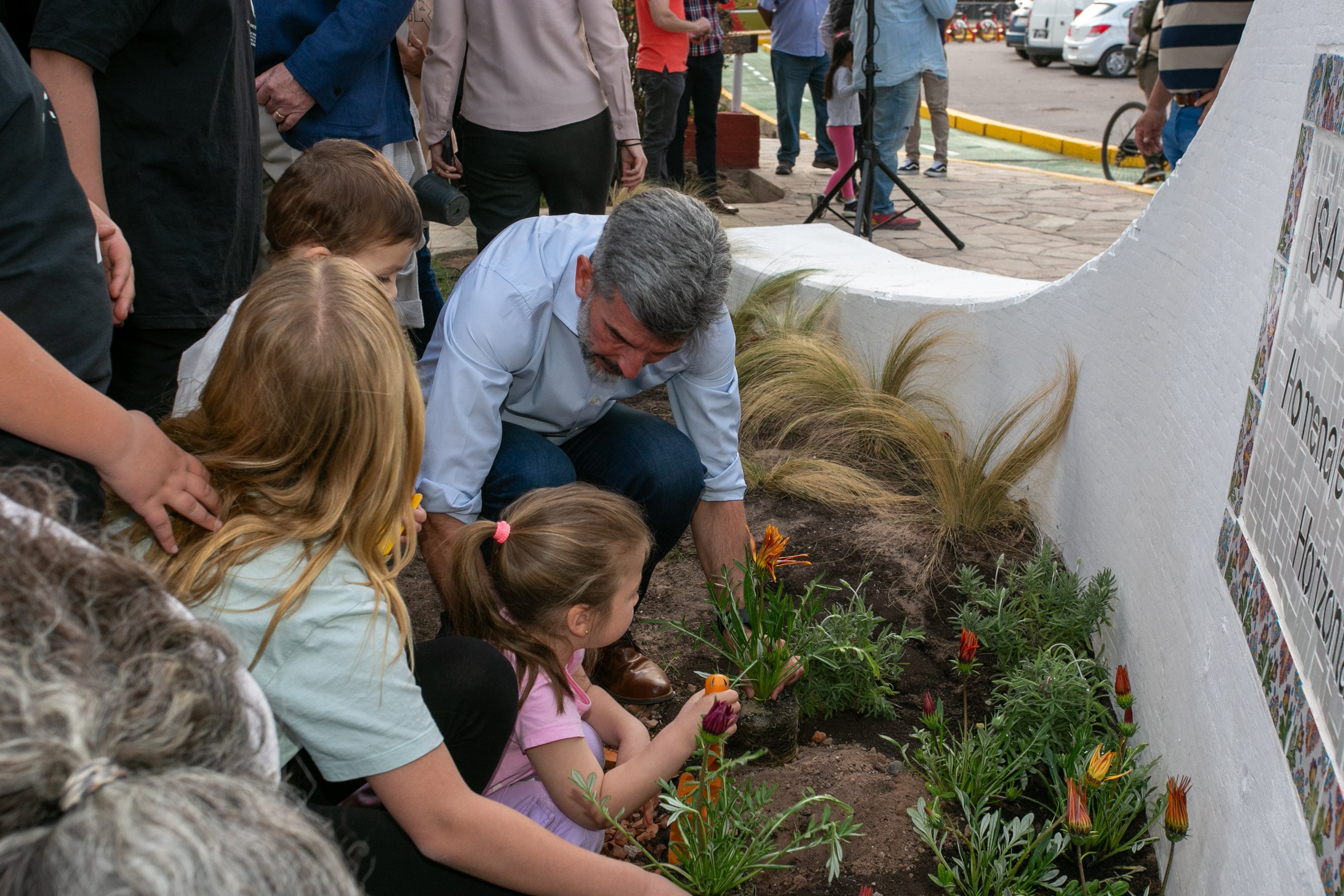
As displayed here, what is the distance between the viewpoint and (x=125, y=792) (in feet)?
1.93

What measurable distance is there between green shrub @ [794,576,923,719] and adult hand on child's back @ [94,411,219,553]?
1.25 meters

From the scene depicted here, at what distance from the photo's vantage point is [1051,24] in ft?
59.7

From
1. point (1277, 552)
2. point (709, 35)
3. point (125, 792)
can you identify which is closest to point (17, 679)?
point (125, 792)

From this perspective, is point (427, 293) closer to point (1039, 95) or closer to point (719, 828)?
point (719, 828)

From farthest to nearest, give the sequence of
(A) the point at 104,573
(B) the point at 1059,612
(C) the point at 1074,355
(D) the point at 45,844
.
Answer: (C) the point at 1074,355 → (B) the point at 1059,612 → (A) the point at 104,573 → (D) the point at 45,844

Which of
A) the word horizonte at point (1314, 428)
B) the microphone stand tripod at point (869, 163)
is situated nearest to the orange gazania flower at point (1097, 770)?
the word horizonte at point (1314, 428)

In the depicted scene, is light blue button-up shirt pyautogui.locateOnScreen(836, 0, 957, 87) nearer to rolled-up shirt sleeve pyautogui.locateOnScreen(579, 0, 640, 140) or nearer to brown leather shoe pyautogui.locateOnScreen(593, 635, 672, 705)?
rolled-up shirt sleeve pyautogui.locateOnScreen(579, 0, 640, 140)

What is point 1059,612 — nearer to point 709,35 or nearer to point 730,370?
point 730,370

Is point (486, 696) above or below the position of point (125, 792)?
below

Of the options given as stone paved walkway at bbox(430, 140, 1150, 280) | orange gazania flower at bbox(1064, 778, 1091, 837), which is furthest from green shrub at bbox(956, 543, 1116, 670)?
stone paved walkway at bbox(430, 140, 1150, 280)

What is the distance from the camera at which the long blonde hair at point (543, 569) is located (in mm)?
1809

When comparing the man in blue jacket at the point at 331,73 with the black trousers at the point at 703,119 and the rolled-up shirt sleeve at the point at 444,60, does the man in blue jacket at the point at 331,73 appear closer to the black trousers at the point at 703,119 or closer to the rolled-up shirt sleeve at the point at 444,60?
the rolled-up shirt sleeve at the point at 444,60

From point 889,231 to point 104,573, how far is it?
22.2 feet

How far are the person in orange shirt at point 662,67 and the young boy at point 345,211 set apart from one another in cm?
372
